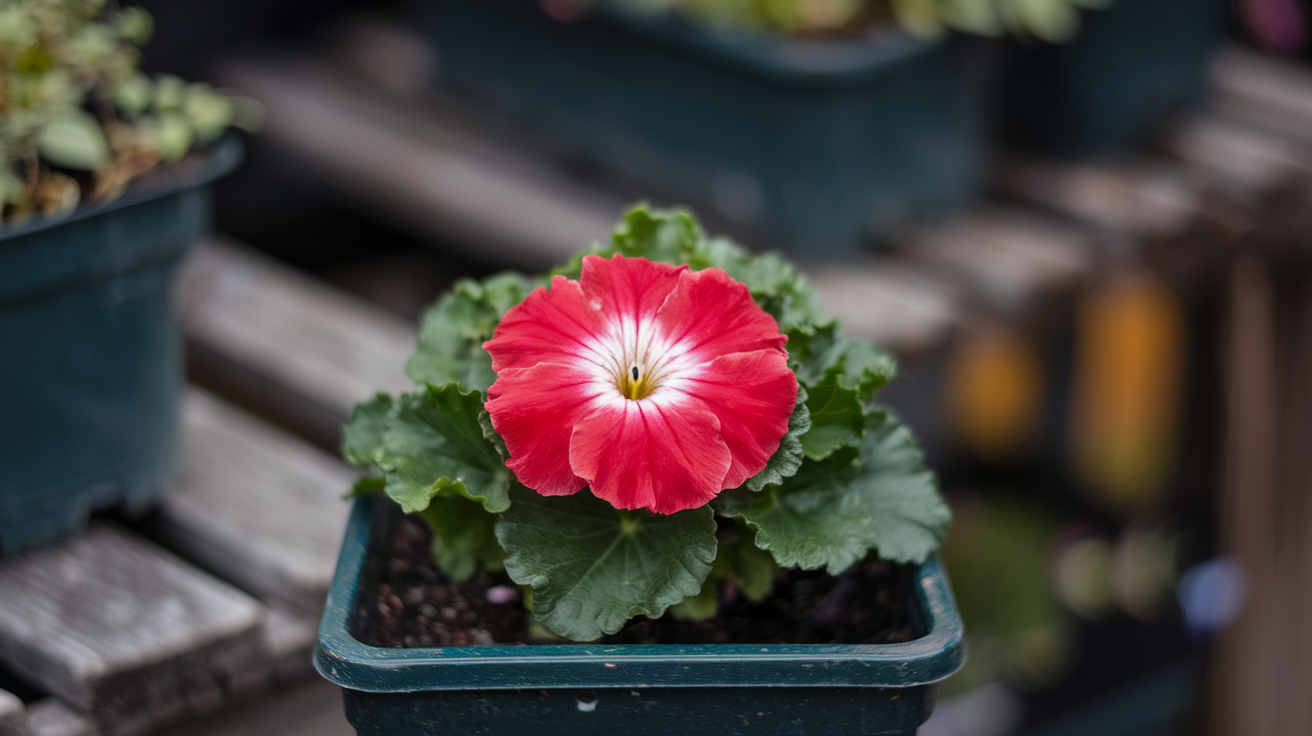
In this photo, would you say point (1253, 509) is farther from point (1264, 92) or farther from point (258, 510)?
point (258, 510)

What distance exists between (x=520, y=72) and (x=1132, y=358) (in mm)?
1523

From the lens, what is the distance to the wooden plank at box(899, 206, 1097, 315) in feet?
5.09

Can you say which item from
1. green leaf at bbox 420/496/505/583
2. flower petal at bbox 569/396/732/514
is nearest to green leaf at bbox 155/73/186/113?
green leaf at bbox 420/496/505/583

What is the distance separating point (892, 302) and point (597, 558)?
881 mm

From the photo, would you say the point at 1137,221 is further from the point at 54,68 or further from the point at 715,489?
the point at 54,68

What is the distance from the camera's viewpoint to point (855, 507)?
2.44 ft

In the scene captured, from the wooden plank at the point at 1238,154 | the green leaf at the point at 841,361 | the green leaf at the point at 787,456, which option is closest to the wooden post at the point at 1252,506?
the wooden plank at the point at 1238,154

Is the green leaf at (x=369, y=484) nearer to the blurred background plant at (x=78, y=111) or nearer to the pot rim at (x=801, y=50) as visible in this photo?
the blurred background plant at (x=78, y=111)

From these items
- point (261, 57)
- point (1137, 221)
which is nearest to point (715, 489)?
point (1137, 221)

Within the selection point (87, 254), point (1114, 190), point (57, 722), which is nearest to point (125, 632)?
point (57, 722)

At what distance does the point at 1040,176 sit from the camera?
182 cm

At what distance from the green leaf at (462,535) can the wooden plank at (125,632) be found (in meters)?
0.29

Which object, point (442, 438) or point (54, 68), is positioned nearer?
point (442, 438)

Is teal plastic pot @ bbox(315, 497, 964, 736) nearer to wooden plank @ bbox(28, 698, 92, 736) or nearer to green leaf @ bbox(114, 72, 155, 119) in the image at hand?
wooden plank @ bbox(28, 698, 92, 736)
